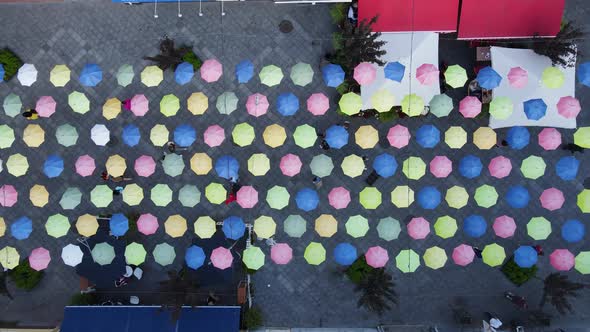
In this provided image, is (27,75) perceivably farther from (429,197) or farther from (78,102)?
(429,197)

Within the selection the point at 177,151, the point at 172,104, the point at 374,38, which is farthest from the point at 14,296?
the point at 374,38

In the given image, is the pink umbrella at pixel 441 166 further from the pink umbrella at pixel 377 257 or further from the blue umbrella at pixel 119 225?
the blue umbrella at pixel 119 225

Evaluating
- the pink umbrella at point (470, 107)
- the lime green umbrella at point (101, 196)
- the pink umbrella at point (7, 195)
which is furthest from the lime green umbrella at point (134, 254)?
the pink umbrella at point (470, 107)

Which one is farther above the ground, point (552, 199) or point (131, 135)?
point (131, 135)

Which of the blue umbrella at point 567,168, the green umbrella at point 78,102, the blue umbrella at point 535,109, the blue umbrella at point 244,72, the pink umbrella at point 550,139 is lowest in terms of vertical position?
the blue umbrella at point 567,168

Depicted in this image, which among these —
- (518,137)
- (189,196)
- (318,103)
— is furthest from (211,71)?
(518,137)
